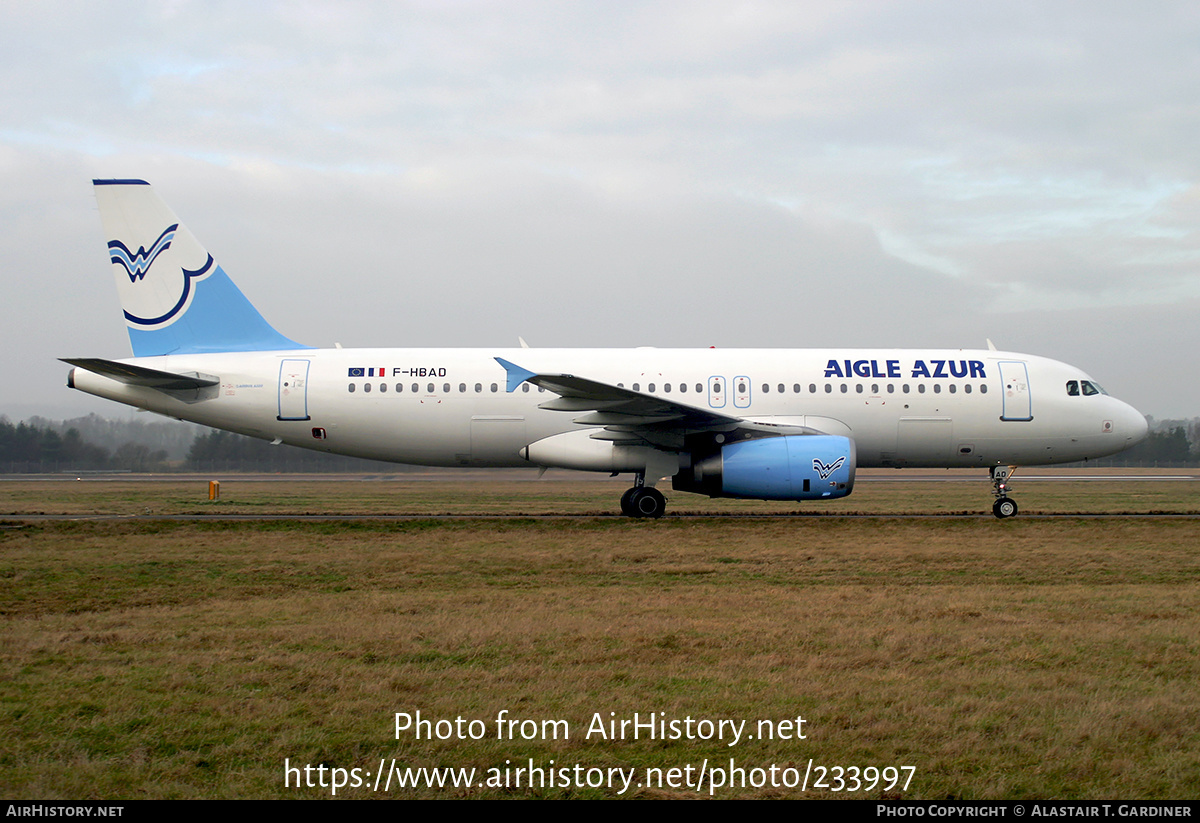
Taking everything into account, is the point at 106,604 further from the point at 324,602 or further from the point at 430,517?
the point at 430,517

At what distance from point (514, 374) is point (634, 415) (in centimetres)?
231

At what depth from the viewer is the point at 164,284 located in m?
18.2

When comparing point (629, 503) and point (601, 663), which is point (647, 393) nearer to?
point (629, 503)

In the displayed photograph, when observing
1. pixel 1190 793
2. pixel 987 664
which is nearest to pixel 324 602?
pixel 987 664

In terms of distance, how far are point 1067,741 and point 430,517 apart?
1473 cm

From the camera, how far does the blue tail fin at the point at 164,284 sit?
1803 cm

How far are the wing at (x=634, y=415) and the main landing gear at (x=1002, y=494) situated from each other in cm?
403

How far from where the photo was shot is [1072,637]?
272 inches

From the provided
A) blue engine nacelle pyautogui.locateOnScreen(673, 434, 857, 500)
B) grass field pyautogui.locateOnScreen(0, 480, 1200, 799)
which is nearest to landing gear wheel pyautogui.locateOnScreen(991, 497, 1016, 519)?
blue engine nacelle pyautogui.locateOnScreen(673, 434, 857, 500)

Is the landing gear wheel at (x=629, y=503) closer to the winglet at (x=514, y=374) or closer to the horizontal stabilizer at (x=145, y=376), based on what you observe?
the winglet at (x=514, y=374)

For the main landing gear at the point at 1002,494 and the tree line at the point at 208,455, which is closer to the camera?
the main landing gear at the point at 1002,494

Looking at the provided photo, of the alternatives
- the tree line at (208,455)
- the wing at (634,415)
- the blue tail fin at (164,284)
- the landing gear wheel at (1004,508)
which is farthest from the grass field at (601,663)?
the tree line at (208,455)

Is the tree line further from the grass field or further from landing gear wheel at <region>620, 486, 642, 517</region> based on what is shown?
the grass field

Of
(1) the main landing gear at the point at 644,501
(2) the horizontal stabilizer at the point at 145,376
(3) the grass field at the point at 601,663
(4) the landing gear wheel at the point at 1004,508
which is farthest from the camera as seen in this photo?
(4) the landing gear wheel at the point at 1004,508
